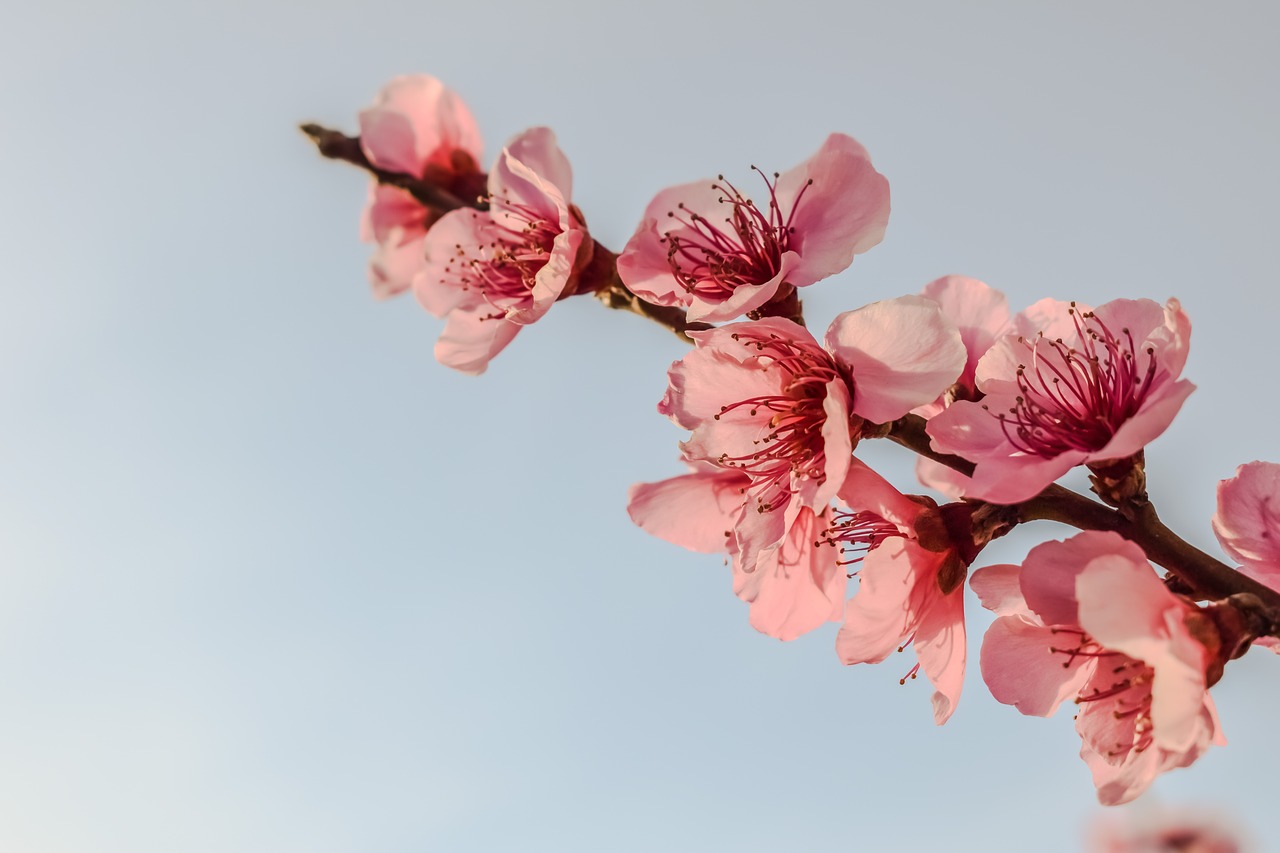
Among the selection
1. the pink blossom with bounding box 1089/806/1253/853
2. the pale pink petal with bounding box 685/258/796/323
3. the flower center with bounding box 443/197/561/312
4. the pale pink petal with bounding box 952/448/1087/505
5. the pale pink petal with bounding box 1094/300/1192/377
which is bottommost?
the pink blossom with bounding box 1089/806/1253/853

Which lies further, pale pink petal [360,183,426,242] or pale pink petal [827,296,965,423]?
pale pink petal [360,183,426,242]

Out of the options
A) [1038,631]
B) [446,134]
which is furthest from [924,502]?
[446,134]

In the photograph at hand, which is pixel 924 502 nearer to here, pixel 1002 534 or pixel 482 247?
pixel 1002 534

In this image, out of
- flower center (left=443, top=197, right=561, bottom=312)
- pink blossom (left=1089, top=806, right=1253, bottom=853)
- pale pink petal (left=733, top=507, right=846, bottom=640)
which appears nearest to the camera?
pale pink petal (left=733, top=507, right=846, bottom=640)

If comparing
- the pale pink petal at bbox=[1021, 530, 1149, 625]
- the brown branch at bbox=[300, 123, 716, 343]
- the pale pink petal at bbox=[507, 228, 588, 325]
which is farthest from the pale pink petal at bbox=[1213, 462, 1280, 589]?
the pale pink petal at bbox=[507, 228, 588, 325]

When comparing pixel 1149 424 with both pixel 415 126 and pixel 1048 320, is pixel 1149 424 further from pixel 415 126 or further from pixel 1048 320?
pixel 415 126

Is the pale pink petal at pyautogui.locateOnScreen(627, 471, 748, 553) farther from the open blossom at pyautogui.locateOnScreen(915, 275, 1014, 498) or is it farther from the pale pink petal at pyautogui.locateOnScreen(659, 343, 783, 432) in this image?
the open blossom at pyautogui.locateOnScreen(915, 275, 1014, 498)
